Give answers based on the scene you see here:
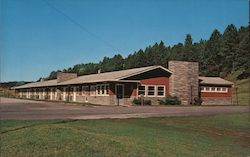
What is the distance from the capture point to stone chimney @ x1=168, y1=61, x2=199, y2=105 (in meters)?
40.9

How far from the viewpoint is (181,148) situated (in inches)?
389

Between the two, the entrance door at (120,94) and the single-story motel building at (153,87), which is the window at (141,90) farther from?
the entrance door at (120,94)

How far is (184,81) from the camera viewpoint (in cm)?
4150

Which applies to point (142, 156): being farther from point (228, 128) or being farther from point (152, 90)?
point (152, 90)

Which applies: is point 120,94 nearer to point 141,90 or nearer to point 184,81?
point 141,90

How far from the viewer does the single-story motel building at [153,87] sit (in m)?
38.0

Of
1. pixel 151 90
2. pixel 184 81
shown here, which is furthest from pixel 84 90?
pixel 184 81

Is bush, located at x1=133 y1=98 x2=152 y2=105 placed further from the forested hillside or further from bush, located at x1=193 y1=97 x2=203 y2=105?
the forested hillside

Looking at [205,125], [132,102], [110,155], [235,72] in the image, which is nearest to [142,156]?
[110,155]

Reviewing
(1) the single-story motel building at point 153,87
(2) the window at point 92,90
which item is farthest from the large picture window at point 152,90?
(2) the window at point 92,90

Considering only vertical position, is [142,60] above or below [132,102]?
above

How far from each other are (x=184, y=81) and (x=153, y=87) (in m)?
3.84

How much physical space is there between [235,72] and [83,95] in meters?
72.1

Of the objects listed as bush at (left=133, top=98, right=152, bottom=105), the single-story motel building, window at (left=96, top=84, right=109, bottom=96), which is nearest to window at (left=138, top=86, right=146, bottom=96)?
the single-story motel building
